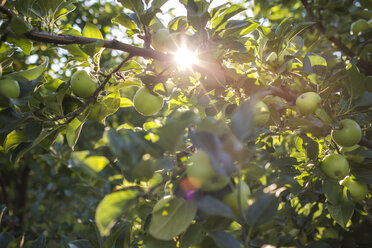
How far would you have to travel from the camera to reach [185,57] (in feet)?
3.03

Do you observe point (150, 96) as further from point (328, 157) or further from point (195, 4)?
point (328, 157)

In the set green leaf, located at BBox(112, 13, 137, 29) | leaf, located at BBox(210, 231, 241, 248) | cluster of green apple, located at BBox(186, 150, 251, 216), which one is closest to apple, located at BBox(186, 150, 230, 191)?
cluster of green apple, located at BBox(186, 150, 251, 216)

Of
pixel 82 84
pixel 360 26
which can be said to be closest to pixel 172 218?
pixel 82 84

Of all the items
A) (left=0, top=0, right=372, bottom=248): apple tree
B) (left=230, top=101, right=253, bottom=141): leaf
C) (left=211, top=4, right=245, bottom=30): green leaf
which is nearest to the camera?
(left=230, top=101, right=253, bottom=141): leaf

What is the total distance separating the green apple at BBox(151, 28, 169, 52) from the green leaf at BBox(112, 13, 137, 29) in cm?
9

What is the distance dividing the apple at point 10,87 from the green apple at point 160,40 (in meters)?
0.45

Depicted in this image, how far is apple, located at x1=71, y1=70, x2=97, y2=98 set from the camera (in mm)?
968

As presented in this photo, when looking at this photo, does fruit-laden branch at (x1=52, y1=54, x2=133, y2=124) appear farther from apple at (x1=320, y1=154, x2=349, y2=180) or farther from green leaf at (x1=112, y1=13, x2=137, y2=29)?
apple at (x1=320, y1=154, x2=349, y2=180)

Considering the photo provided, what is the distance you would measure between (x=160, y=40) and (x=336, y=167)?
71 cm

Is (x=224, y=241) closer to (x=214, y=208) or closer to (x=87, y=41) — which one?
(x=214, y=208)

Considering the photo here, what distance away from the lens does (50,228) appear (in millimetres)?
2730

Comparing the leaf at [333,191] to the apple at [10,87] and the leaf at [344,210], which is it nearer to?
the leaf at [344,210]

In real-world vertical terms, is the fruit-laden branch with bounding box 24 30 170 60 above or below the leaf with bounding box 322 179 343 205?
above

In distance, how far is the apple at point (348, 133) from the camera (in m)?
0.90
